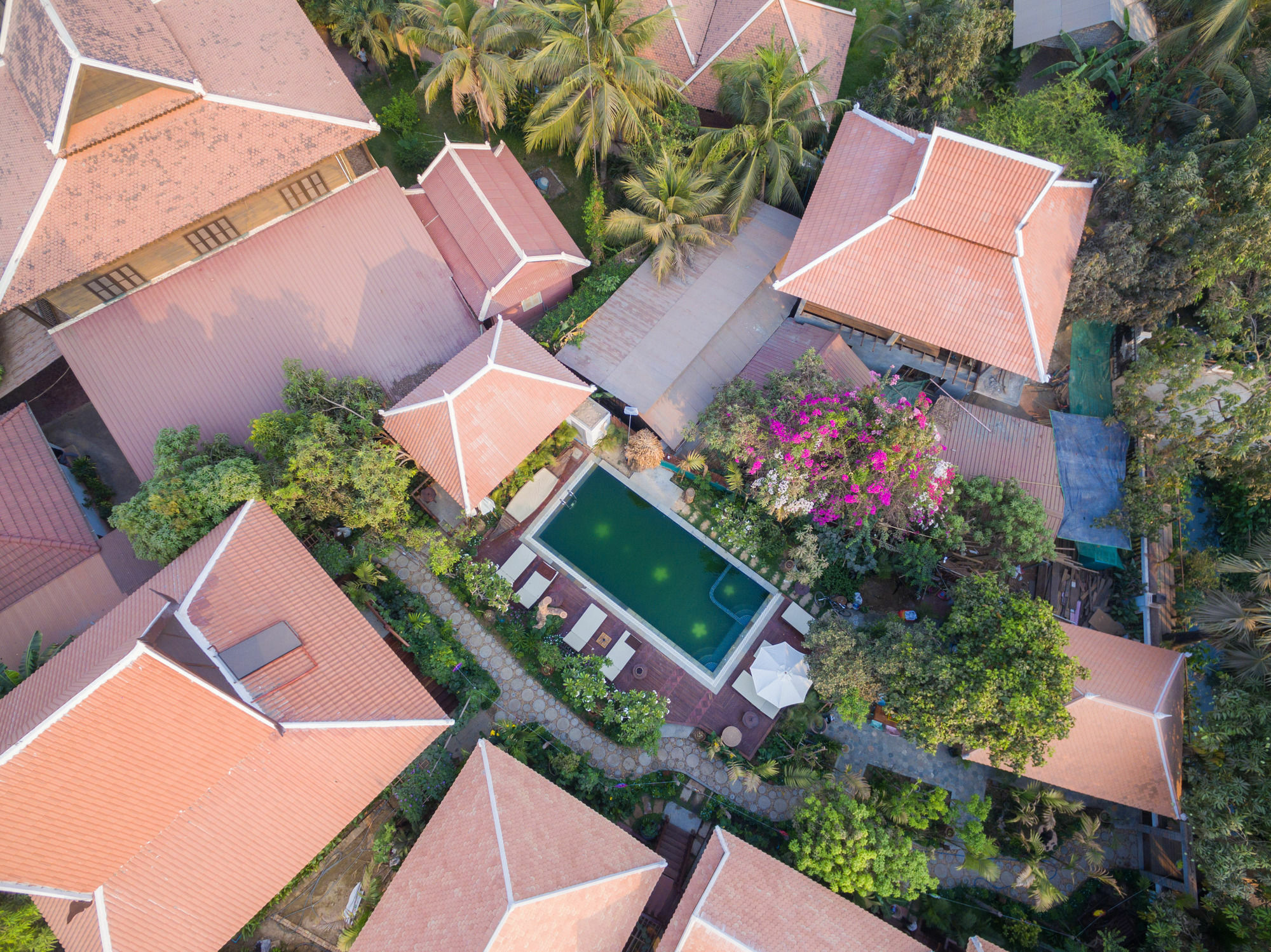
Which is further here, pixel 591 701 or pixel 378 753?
pixel 591 701

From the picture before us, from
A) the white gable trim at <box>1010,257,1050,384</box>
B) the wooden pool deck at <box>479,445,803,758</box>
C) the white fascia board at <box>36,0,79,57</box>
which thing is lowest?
the wooden pool deck at <box>479,445,803,758</box>

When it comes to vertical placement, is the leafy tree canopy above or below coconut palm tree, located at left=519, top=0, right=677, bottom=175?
above

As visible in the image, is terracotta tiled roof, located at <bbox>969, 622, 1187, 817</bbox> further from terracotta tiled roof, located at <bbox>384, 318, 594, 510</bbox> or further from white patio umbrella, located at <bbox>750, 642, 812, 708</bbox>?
terracotta tiled roof, located at <bbox>384, 318, 594, 510</bbox>

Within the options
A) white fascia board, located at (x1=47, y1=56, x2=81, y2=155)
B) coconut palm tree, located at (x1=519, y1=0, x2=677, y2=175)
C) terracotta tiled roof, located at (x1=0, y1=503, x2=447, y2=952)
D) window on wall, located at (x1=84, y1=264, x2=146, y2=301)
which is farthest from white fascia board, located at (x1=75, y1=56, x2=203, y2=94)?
terracotta tiled roof, located at (x1=0, y1=503, x2=447, y2=952)

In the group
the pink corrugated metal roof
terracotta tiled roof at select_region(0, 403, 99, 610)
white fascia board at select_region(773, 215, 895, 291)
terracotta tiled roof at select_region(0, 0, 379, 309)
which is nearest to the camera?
terracotta tiled roof at select_region(0, 0, 379, 309)

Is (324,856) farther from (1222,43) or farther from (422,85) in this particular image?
(1222,43)

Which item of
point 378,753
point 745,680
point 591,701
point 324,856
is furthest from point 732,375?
point 324,856

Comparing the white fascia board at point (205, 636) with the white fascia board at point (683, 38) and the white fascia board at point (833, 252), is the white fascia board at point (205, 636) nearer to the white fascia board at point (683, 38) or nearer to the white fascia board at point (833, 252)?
the white fascia board at point (833, 252)
